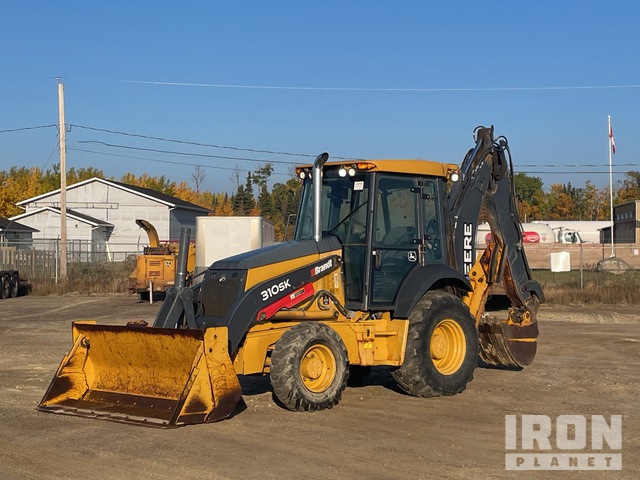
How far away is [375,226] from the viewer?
1053 cm

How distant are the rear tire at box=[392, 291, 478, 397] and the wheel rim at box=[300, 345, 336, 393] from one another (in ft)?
3.61

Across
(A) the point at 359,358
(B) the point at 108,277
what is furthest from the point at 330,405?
(B) the point at 108,277

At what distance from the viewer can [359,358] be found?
34.2 feet

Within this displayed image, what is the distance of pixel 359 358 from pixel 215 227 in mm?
15430

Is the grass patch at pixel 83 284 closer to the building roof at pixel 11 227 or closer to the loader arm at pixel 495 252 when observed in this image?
the building roof at pixel 11 227

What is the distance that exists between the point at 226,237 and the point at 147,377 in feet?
51.7

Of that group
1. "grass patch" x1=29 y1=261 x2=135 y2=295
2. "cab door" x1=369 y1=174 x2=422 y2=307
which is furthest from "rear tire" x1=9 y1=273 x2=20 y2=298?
"cab door" x1=369 y1=174 x2=422 y2=307

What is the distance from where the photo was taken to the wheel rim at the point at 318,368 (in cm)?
968

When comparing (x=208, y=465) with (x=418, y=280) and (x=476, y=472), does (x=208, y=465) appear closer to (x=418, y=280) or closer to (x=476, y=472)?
(x=476, y=472)

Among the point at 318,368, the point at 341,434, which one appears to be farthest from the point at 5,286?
the point at 341,434

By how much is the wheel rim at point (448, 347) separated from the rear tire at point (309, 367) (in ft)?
4.84

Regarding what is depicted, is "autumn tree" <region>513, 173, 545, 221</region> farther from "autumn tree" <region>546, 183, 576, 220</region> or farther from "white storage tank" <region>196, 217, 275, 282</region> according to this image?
"white storage tank" <region>196, 217, 275, 282</region>

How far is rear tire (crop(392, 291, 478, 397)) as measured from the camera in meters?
10.5

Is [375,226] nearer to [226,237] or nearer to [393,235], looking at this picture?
[393,235]
